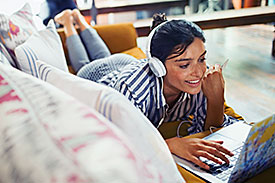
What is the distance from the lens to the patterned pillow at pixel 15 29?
1.46 m

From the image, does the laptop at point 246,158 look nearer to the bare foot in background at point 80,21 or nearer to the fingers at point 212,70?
the fingers at point 212,70

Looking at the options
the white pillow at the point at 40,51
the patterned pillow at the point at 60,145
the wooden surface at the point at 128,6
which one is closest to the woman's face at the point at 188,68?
the white pillow at the point at 40,51

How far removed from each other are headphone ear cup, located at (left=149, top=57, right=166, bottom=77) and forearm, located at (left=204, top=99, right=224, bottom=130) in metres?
0.25

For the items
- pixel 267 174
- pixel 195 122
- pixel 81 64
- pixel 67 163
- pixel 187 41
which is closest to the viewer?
pixel 67 163

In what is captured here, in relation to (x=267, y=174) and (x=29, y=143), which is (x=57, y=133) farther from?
(x=267, y=174)

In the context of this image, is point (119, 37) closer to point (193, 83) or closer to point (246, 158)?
point (193, 83)

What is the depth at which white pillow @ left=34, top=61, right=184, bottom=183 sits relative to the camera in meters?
0.50

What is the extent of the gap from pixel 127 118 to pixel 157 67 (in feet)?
2.39

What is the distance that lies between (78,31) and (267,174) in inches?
76.4

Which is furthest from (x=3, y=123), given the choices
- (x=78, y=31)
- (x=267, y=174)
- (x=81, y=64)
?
(x=78, y=31)

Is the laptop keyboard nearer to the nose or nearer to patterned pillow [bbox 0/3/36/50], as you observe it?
the nose

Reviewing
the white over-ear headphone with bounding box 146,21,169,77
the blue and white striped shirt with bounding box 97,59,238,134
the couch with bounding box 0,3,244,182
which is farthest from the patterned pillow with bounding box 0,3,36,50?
the couch with bounding box 0,3,244,182

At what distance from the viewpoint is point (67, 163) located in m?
0.37

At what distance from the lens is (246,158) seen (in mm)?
744
